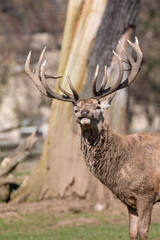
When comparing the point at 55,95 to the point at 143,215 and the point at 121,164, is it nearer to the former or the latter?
the point at 121,164

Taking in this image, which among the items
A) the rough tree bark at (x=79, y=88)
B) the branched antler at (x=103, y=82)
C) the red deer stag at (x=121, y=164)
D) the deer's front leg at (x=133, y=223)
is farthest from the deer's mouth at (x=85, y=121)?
the rough tree bark at (x=79, y=88)

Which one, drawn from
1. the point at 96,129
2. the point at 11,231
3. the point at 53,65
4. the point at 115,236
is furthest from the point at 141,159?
the point at 53,65

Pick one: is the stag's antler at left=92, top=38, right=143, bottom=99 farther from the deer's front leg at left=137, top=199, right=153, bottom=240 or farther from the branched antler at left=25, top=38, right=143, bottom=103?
the deer's front leg at left=137, top=199, right=153, bottom=240

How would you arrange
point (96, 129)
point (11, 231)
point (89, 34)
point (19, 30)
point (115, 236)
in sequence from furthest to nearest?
point (19, 30) < point (89, 34) < point (11, 231) < point (115, 236) < point (96, 129)

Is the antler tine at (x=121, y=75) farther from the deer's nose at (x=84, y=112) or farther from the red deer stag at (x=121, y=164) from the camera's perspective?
the deer's nose at (x=84, y=112)

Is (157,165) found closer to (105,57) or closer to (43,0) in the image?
(105,57)

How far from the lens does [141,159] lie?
797 centimetres

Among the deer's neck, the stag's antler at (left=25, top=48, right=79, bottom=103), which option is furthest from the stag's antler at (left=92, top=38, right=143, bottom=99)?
the deer's neck

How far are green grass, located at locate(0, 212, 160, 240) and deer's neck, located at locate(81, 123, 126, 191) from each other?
6.75 feet

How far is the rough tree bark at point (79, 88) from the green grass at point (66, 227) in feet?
3.25

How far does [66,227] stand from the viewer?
10.9 meters

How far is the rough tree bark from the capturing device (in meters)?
12.5

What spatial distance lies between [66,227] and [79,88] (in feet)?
11.0

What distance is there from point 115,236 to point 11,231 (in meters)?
2.19
